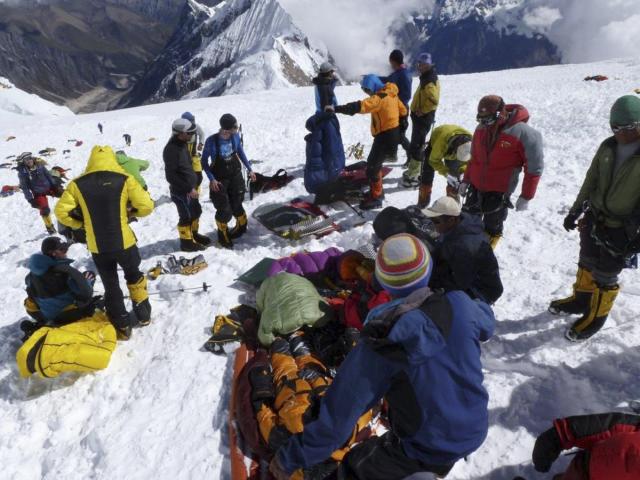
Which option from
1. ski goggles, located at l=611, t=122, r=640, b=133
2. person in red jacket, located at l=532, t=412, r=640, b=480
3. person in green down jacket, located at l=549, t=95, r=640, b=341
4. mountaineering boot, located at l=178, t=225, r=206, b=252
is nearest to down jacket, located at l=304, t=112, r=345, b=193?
mountaineering boot, located at l=178, t=225, r=206, b=252

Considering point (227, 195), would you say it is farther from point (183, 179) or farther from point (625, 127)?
point (625, 127)

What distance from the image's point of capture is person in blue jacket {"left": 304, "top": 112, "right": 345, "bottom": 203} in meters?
7.27

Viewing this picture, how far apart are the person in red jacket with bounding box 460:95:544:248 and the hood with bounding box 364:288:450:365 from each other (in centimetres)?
330

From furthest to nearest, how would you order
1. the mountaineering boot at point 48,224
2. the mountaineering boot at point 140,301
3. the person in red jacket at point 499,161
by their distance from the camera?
the mountaineering boot at point 48,224, the mountaineering boot at point 140,301, the person in red jacket at point 499,161

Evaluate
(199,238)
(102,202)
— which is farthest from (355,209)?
(102,202)

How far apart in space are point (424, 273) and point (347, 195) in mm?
5937

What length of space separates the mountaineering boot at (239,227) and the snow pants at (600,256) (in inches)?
203

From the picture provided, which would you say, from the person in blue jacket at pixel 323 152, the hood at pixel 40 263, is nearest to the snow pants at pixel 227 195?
the person in blue jacket at pixel 323 152

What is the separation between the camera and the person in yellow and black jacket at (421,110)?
8084 millimetres

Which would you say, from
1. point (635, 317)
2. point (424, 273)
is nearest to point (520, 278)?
point (635, 317)

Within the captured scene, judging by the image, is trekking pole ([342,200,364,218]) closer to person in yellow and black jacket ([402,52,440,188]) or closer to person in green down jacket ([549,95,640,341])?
person in yellow and black jacket ([402,52,440,188])

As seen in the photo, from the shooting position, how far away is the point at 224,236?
7461 millimetres

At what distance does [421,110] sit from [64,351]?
695 centimetres

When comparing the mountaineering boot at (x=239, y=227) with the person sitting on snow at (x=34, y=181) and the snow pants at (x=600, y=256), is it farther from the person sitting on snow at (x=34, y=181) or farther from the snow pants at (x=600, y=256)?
the snow pants at (x=600, y=256)
